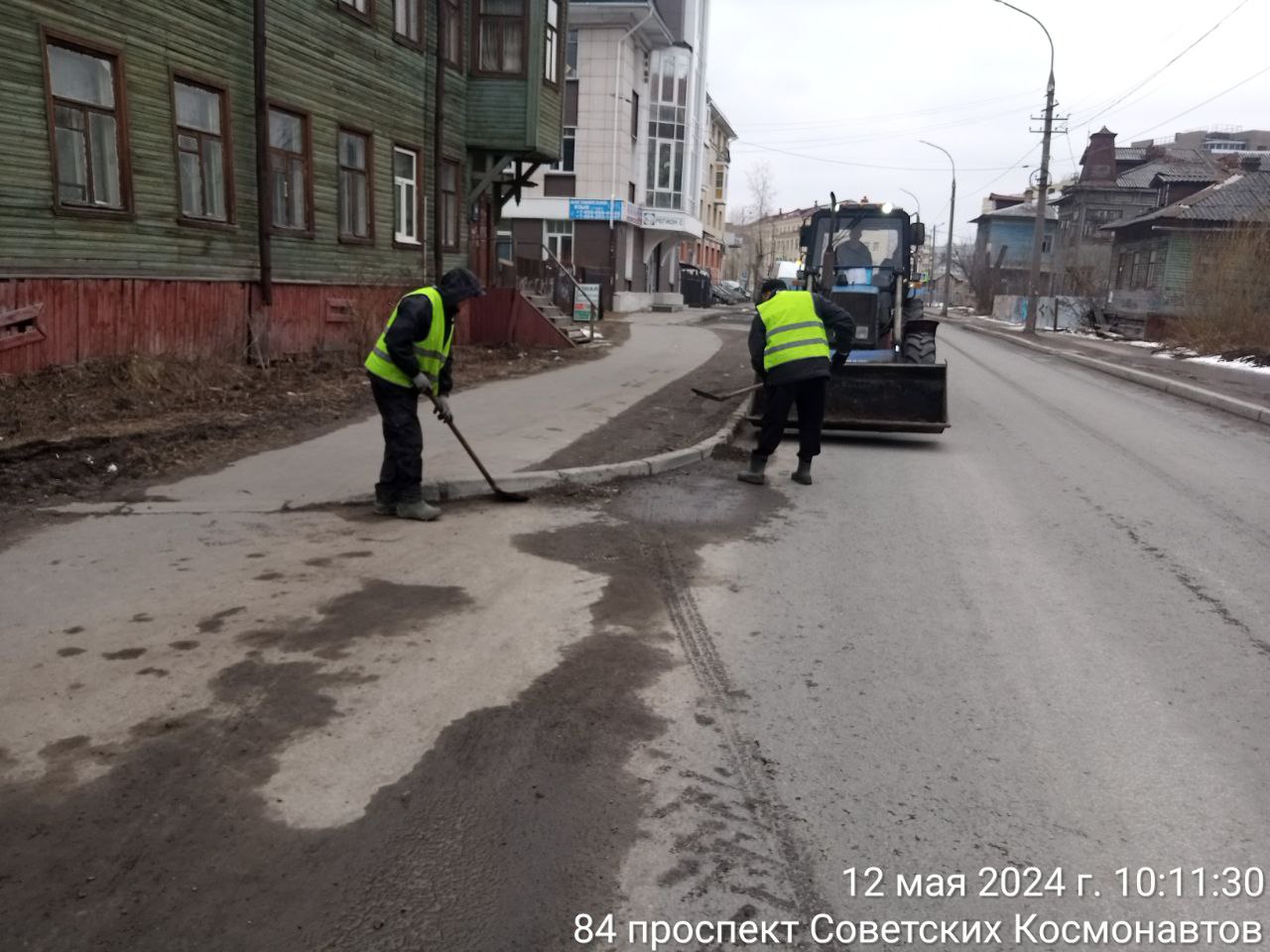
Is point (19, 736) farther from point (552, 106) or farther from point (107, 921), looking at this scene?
point (552, 106)

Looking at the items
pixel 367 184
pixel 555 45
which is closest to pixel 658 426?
pixel 367 184

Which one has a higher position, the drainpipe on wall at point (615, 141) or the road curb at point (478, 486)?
the drainpipe on wall at point (615, 141)

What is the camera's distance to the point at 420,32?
17344 mm

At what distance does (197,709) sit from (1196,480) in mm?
8416

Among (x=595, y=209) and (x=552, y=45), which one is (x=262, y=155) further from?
(x=595, y=209)

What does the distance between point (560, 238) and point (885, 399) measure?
29520 mm

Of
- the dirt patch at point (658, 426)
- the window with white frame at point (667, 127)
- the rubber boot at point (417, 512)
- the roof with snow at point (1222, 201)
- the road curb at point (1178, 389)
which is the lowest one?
the rubber boot at point (417, 512)

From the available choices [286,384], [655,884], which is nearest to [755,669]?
[655,884]

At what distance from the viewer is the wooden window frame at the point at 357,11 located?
49.1ft

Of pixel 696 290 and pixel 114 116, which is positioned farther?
pixel 696 290

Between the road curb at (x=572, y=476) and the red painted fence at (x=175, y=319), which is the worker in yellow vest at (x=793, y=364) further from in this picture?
the red painted fence at (x=175, y=319)

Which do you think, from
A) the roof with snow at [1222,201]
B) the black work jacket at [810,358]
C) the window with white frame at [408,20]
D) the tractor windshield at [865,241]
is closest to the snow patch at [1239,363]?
the tractor windshield at [865,241]

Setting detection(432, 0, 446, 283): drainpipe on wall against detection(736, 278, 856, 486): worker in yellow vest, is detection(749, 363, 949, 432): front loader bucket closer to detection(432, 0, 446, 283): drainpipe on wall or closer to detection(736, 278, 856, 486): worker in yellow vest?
detection(736, 278, 856, 486): worker in yellow vest

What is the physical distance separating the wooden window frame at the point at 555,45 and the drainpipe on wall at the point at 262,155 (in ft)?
23.2
